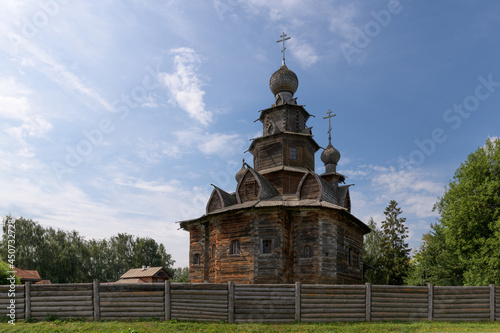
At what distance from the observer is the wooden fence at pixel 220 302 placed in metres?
13.0

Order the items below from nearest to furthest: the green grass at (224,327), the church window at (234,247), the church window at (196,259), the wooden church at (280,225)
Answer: the green grass at (224,327), the wooden church at (280,225), the church window at (234,247), the church window at (196,259)

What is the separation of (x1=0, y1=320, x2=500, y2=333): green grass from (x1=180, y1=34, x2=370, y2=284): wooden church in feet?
23.9

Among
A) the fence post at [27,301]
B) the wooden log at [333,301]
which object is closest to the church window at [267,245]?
the wooden log at [333,301]

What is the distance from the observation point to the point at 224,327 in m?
12.2

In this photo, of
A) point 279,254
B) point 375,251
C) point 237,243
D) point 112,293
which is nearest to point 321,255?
point 279,254

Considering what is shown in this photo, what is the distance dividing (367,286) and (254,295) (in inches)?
182

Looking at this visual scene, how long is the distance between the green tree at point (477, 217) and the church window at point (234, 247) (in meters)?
15.7

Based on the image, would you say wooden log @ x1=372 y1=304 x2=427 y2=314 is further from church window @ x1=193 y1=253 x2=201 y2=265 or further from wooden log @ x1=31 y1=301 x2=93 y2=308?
church window @ x1=193 y1=253 x2=201 y2=265

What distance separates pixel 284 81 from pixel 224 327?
2095 cm

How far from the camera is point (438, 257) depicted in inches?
1102

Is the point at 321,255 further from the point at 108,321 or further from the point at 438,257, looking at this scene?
the point at 438,257

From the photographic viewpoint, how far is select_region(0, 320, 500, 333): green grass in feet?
39.4

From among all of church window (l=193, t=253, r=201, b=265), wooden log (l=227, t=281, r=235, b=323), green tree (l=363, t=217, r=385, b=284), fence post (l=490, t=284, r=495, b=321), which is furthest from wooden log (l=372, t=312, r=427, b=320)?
green tree (l=363, t=217, r=385, b=284)

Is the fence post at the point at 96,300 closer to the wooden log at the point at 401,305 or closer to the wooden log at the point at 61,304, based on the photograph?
the wooden log at the point at 61,304
